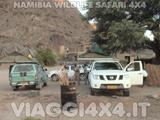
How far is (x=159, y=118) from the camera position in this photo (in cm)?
1509

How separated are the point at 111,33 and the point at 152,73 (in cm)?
431

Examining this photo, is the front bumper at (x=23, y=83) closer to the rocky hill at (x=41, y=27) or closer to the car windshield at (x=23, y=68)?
the car windshield at (x=23, y=68)

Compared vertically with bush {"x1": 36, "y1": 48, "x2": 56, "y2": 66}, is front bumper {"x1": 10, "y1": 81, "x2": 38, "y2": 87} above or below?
below

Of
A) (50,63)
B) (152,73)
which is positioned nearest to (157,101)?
(152,73)

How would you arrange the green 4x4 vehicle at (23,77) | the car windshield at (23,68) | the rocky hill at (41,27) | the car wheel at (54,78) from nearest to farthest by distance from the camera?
the green 4x4 vehicle at (23,77) < the car windshield at (23,68) < the car wheel at (54,78) < the rocky hill at (41,27)

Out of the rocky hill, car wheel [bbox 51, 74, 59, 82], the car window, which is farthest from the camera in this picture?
the rocky hill

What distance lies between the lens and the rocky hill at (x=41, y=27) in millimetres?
156375

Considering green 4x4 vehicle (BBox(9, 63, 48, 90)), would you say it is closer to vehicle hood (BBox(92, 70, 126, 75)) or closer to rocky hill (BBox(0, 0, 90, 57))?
vehicle hood (BBox(92, 70, 126, 75))

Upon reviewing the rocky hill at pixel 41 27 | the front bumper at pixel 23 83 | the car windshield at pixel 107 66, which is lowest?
the front bumper at pixel 23 83

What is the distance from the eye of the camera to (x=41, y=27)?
161750 mm

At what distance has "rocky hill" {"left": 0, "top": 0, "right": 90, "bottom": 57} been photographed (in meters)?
156

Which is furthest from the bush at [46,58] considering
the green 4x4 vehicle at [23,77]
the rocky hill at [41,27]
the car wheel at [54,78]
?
the green 4x4 vehicle at [23,77]

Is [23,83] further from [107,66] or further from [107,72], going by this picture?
[107,72]

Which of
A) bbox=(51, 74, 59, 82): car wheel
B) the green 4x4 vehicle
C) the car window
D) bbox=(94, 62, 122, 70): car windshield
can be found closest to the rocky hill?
bbox=(51, 74, 59, 82): car wheel
